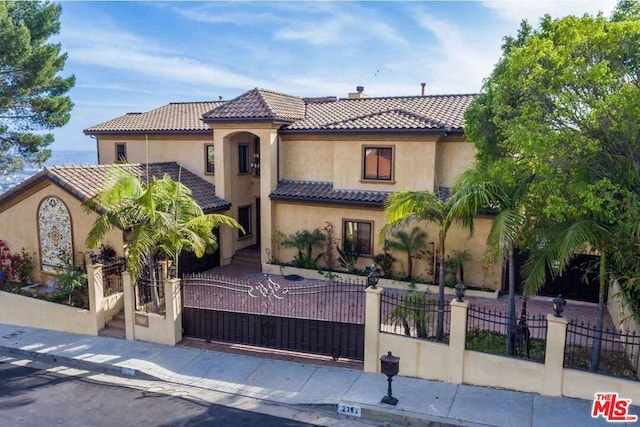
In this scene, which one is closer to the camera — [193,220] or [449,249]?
[193,220]

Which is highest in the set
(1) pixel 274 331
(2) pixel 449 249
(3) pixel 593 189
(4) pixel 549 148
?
(4) pixel 549 148

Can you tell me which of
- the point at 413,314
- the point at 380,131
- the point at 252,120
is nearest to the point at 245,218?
the point at 252,120

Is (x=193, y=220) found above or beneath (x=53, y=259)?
above

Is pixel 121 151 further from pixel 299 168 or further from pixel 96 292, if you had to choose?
pixel 96 292

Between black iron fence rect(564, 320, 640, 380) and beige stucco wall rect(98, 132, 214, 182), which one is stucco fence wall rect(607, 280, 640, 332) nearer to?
black iron fence rect(564, 320, 640, 380)

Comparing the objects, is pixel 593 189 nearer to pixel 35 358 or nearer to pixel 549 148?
pixel 549 148

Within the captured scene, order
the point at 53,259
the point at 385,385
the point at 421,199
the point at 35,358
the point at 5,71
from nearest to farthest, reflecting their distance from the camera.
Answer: the point at 385,385, the point at 421,199, the point at 35,358, the point at 53,259, the point at 5,71

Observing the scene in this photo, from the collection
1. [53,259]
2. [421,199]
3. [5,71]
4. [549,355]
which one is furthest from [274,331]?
[5,71]

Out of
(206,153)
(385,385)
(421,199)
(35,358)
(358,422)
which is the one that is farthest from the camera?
(206,153)

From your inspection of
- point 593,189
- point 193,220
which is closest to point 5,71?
point 193,220
